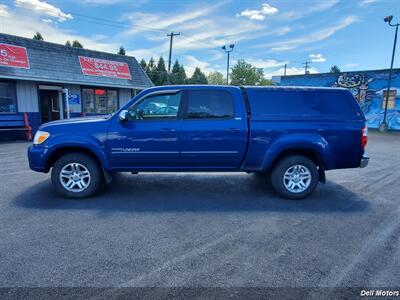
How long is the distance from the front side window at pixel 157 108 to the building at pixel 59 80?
34.6 feet

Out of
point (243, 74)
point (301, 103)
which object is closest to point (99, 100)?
point (301, 103)

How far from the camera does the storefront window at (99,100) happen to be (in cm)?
1563

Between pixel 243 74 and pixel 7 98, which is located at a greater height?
pixel 243 74

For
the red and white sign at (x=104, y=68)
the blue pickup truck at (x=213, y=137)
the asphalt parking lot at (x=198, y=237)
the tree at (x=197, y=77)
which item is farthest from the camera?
the tree at (x=197, y=77)

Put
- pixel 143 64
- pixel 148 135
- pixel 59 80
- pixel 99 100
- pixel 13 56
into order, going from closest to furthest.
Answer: pixel 148 135
pixel 13 56
pixel 59 80
pixel 99 100
pixel 143 64

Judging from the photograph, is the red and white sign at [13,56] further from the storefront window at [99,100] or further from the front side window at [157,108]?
the front side window at [157,108]

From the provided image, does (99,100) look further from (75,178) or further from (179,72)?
(179,72)

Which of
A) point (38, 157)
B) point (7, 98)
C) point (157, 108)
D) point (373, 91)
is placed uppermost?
point (373, 91)

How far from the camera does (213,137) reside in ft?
15.5

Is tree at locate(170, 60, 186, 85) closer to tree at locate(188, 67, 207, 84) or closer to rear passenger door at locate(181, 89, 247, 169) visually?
tree at locate(188, 67, 207, 84)

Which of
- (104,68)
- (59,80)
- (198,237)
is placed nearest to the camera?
(198,237)

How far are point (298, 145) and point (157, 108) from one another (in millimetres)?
2634

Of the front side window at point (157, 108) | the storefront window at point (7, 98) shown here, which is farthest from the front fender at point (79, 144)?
the storefront window at point (7, 98)

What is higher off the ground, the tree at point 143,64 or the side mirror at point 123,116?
the tree at point 143,64
